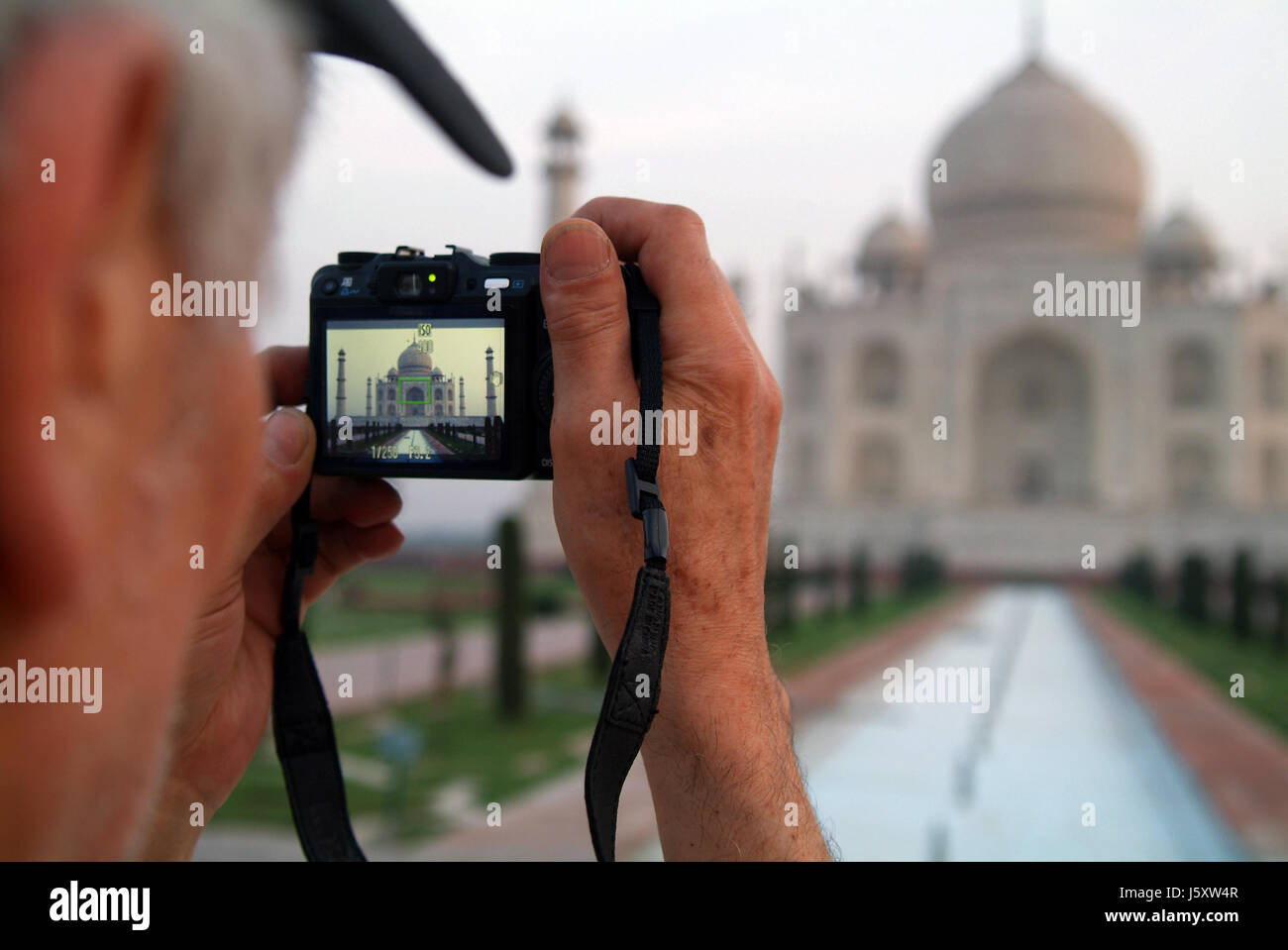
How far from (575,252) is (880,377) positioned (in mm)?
15688

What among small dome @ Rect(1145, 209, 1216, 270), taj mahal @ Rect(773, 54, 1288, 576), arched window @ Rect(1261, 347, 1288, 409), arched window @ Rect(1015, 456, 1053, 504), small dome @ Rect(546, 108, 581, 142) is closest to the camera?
small dome @ Rect(546, 108, 581, 142)

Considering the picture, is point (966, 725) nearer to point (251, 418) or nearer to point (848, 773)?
point (848, 773)

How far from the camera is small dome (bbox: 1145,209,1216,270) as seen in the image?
14.7 metres

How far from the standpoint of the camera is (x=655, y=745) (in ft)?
1.69

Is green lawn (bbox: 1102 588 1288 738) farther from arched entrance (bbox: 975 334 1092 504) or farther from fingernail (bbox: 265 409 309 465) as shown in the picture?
arched entrance (bbox: 975 334 1092 504)

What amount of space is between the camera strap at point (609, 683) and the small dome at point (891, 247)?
16296mm

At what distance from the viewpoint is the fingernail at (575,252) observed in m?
0.53

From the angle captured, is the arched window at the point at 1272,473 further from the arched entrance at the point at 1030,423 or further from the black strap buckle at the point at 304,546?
the black strap buckle at the point at 304,546

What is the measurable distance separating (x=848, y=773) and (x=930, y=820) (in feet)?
1.20

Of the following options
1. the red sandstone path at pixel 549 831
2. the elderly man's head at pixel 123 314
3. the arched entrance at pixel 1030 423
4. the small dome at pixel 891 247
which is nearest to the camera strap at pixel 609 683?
the elderly man's head at pixel 123 314

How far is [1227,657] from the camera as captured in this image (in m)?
5.16

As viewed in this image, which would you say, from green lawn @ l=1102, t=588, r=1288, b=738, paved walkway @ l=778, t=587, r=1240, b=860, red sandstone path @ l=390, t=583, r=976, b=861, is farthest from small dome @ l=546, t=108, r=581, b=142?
red sandstone path @ l=390, t=583, r=976, b=861

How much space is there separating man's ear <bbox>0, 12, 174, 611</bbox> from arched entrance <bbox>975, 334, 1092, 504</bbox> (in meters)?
15.2

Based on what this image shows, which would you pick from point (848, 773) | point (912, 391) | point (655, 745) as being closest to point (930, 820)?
point (848, 773)
